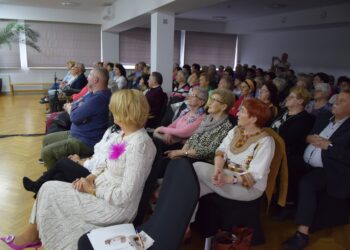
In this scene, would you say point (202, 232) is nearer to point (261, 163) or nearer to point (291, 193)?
point (261, 163)

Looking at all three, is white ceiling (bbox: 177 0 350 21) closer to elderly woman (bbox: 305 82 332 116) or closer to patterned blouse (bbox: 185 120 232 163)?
elderly woman (bbox: 305 82 332 116)

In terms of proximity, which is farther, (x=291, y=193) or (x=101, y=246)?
(x=291, y=193)

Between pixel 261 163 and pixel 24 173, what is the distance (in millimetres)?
2639

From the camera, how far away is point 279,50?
32.7 feet

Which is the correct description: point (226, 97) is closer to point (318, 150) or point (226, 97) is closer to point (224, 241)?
point (318, 150)

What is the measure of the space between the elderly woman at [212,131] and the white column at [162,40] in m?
2.87

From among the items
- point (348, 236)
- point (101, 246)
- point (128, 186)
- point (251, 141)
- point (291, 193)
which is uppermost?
point (251, 141)

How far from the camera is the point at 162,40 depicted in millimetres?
5156

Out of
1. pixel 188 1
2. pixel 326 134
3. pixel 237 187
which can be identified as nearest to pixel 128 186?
pixel 237 187

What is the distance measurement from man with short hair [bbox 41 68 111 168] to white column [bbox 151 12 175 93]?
8.13ft

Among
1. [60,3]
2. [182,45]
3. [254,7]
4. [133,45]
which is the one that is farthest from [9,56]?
[254,7]

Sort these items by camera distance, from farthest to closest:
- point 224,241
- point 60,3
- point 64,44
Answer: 1. point 64,44
2. point 60,3
3. point 224,241

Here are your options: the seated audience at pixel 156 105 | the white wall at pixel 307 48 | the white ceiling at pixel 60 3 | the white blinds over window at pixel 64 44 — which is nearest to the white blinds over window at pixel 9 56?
the white blinds over window at pixel 64 44

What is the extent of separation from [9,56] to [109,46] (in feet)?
10.2
